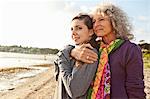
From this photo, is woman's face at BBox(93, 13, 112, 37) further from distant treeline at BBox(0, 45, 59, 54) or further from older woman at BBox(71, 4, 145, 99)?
distant treeline at BBox(0, 45, 59, 54)

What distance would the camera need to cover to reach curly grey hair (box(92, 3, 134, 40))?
3.25 metres

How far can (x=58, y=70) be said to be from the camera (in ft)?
10.4

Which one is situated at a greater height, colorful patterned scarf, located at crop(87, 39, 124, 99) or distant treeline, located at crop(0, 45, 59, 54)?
colorful patterned scarf, located at crop(87, 39, 124, 99)

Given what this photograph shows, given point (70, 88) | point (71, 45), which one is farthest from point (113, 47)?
point (70, 88)

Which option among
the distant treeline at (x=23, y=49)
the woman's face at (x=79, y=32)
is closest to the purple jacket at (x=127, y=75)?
the woman's face at (x=79, y=32)

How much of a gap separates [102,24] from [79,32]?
0.28 m

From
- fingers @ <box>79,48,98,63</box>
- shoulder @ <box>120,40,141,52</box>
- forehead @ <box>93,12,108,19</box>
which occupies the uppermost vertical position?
forehead @ <box>93,12,108,19</box>

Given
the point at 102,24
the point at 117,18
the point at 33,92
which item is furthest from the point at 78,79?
the point at 33,92

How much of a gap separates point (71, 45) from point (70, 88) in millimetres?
490

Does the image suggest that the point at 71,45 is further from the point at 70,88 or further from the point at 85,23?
the point at 70,88

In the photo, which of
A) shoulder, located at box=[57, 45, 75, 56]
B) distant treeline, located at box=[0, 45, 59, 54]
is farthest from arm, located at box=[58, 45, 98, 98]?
distant treeline, located at box=[0, 45, 59, 54]

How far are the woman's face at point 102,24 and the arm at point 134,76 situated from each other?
311mm

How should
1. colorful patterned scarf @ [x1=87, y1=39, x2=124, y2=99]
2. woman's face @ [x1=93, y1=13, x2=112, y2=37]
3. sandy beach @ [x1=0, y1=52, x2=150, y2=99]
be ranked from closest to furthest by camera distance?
colorful patterned scarf @ [x1=87, y1=39, x2=124, y2=99]
woman's face @ [x1=93, y1=13, x2=112, y2=37]
sandy beach @ [x1=0, y1=52, x2=150, y2=99]

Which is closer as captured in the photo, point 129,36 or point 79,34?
point 79,34
